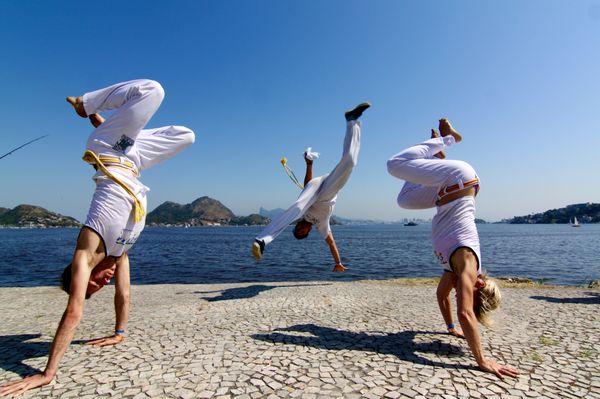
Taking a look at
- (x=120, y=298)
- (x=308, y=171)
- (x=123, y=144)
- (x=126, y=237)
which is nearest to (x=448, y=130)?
(x=308, y=171)

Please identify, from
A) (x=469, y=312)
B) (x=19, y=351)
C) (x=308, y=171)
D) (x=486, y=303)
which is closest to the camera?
(x=469, y=312)

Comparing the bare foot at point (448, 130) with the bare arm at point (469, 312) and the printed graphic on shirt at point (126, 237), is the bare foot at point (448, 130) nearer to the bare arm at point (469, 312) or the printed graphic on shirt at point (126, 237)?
the bare arm at point (469, 312)

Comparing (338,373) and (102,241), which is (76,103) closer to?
(102,241)

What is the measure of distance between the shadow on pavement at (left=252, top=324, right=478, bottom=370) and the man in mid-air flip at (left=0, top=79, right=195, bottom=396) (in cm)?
246

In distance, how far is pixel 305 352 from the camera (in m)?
4.54

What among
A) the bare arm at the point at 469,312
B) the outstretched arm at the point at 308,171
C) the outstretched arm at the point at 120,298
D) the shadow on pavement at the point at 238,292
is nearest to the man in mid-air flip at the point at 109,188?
the outstretched arm at the point at 120,298

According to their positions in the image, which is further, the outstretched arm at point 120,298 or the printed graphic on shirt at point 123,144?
the outstretched arm at point 120,298

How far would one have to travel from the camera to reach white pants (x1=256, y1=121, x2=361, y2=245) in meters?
6.46

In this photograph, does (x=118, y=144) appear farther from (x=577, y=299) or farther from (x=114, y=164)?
(x=577, y=299)

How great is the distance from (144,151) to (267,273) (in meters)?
22.0

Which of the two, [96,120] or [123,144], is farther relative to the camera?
[96,120]

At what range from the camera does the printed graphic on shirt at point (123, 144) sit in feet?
13.6

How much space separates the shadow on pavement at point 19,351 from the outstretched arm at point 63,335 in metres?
0.51

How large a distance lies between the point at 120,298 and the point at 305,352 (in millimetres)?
2867
